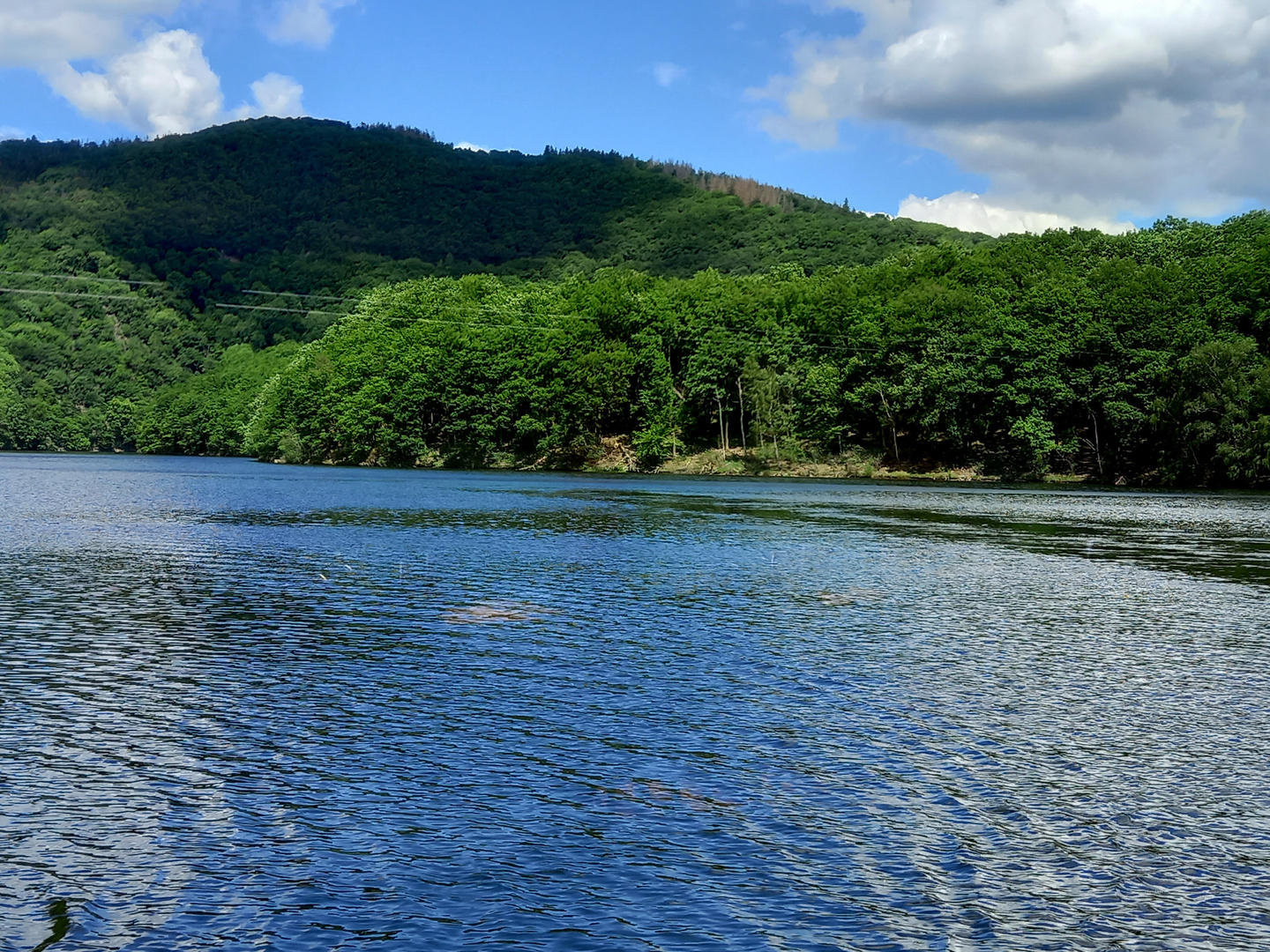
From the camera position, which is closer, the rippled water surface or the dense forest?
the rippled water surface

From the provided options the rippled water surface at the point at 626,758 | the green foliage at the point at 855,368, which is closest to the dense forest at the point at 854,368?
the green foliage at the point at 855,368

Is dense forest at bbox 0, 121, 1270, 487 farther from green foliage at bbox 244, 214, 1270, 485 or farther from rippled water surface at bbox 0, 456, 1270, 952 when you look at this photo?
rippled water surface at bbox 0, 456, 1270, 952

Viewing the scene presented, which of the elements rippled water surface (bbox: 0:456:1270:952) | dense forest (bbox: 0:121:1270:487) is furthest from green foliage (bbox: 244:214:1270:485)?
rippled water surface (bbox: 0:456:1270:952)

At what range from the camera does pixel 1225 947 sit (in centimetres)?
980

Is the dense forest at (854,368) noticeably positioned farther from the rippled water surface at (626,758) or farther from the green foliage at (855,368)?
the rippled water surface at (626,758)

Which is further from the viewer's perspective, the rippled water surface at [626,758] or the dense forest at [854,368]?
the dense forest at [854,368]

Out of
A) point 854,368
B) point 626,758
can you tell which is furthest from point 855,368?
point 626,758

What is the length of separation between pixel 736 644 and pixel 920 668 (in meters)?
4.00

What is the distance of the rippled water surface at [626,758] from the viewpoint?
10.4 m

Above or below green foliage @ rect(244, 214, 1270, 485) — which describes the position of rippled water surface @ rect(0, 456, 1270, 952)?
below

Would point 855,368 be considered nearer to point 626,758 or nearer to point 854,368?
point 854,368

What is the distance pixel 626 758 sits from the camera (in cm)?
1540

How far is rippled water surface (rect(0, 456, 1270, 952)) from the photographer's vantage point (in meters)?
10.4

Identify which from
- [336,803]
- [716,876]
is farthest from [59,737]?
[716,876]
